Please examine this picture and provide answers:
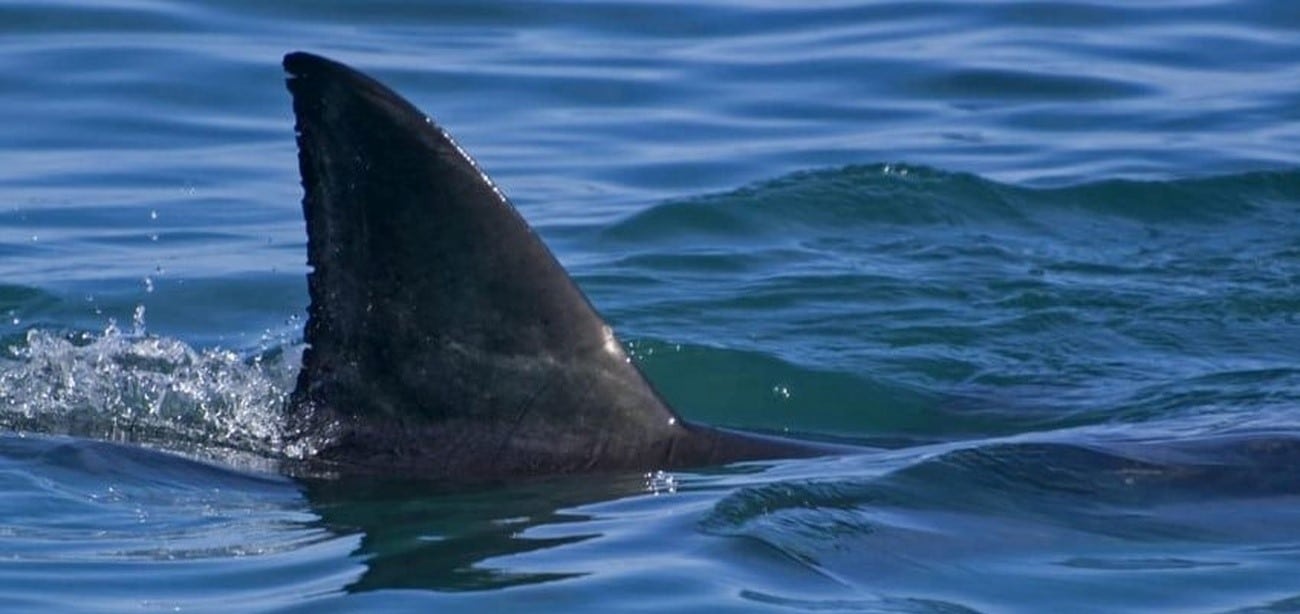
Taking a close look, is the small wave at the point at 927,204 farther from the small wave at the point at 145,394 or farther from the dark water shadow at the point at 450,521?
the dark water shadow at the point at 450,521

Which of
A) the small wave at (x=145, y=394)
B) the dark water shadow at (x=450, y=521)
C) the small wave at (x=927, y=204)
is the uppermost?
the small wave at (x=927, y=204)

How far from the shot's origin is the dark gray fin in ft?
16.2

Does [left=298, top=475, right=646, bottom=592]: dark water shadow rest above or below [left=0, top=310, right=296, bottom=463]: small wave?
below

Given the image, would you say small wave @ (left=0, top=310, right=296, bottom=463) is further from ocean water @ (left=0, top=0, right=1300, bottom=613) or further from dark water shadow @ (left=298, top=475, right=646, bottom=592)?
dark water shadow @ (left=298, top=475, right=646, bottom=592)

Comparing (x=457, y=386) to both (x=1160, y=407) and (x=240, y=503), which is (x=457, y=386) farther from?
(x=1160, y=407)

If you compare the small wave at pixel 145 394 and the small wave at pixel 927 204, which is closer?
the small wave at pixel 145 394

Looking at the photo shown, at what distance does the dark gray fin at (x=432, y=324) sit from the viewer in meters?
4.95

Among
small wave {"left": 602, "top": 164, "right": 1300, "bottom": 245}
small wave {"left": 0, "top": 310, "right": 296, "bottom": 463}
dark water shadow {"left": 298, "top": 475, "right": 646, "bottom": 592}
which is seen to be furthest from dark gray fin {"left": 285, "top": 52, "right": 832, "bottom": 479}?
small wave {"left": 602, "top": 164, "right": 1300, "bottom": 245}

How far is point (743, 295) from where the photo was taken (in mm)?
8500

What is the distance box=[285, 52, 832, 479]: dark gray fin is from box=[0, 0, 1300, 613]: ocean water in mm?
96

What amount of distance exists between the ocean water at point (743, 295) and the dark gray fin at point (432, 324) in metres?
0.10

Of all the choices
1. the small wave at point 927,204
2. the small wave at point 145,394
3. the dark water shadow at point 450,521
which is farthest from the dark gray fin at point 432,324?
the small wave at point 927,204

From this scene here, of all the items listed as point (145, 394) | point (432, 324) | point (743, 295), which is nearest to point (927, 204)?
point (743, 295)

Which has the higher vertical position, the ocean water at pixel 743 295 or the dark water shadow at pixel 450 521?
the ocean water at pixel 743 295
